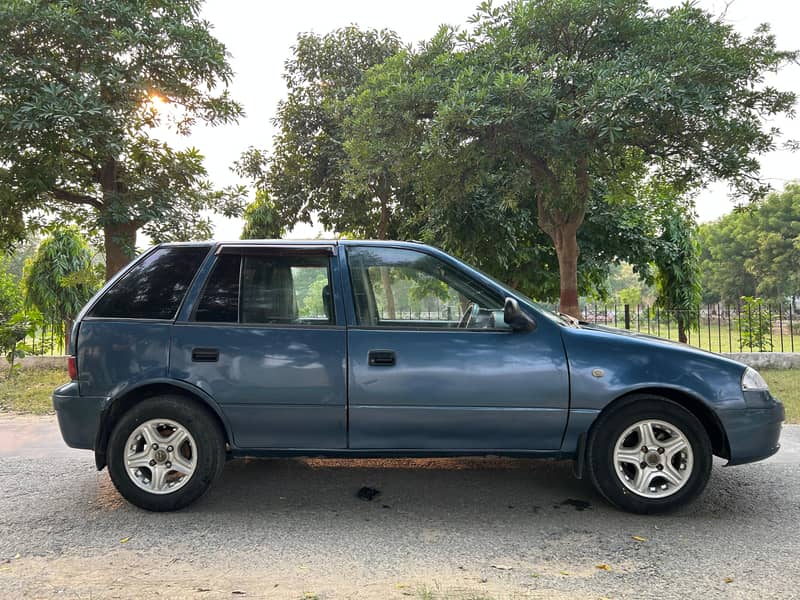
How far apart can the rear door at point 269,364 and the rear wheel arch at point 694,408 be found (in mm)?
1784

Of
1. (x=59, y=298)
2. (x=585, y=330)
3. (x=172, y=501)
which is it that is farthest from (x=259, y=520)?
(x=59, y=298)

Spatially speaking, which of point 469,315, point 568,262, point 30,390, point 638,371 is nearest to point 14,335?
point 30,390

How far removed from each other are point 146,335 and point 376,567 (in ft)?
7.14

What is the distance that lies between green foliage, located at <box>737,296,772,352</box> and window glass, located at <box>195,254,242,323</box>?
1236cm

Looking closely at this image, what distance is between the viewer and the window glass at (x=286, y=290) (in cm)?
410

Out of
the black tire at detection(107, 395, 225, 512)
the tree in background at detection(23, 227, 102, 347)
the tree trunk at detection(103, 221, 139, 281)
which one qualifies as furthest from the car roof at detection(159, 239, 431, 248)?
the tree in background at detection(23, 227, 102, 347)

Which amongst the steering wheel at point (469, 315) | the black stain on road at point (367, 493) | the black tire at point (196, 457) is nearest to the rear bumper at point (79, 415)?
the black tire at point (196, 457)

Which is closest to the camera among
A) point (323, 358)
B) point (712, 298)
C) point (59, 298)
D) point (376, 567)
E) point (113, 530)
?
point (376, 567)

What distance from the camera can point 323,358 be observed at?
395 centimetres

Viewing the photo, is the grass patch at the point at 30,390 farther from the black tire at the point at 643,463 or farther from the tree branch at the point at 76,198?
the black tire at the point at 643,463

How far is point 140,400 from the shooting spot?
4.07m

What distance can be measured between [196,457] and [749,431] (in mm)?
3660

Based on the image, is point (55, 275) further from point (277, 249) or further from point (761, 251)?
point (761, 251)

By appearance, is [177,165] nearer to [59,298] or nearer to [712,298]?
[59,298]
